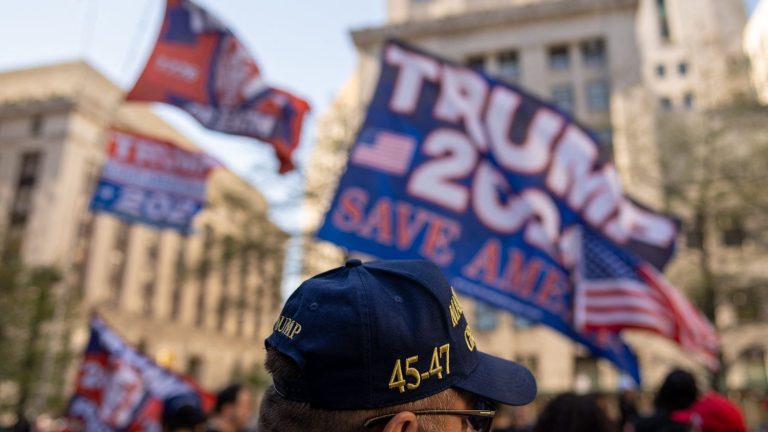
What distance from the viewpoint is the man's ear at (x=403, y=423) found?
4.71ft

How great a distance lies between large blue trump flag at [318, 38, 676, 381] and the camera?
259 inches

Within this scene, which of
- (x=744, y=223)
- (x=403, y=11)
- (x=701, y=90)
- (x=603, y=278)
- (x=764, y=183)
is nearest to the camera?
(x=603, y=278)

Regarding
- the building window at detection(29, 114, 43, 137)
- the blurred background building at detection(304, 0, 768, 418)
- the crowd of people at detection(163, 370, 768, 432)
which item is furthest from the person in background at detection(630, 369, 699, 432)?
the building window at detection(29, 114, 43, 137)

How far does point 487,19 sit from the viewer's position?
43.6m

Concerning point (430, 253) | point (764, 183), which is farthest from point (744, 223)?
point (430, 253)

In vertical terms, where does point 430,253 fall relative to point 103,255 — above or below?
above

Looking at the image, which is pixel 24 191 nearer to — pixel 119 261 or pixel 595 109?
pixel 119 261

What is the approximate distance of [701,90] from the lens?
23.8m

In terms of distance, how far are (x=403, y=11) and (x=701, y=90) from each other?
2944cm

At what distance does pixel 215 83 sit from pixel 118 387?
3.80 m

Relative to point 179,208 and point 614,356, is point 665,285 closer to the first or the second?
point 614,356

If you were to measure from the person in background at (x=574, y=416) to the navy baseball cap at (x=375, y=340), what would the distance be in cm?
223

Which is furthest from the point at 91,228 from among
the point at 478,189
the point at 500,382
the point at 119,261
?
the point at 500,382

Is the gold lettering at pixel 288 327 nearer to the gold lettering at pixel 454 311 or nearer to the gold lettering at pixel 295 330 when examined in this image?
the gold lettering at pixel 295 330
